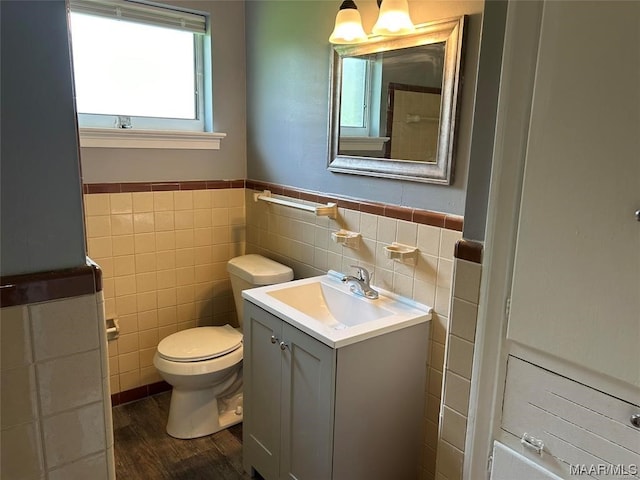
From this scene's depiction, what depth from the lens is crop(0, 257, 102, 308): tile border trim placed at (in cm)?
88

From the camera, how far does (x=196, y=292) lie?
2.87 meters

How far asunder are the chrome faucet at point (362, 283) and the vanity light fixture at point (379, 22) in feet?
3.10

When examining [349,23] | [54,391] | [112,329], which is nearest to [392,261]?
[349,23]

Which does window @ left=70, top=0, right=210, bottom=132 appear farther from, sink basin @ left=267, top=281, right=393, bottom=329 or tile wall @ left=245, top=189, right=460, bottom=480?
sink basin @ left=267, top=281, right=393, bottom=329

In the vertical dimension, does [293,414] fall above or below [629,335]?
below

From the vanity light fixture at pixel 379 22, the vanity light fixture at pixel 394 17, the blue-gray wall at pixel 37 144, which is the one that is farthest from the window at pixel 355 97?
the blue-gray wall at pixel 37 144

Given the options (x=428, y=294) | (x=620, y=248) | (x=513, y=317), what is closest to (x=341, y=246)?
(x=428, y=294)

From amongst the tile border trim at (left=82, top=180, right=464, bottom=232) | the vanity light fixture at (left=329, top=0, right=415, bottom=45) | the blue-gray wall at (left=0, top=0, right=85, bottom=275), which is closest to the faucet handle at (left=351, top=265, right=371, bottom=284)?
the tile border trim at (left=82, top=180, right=464, bottom=232)

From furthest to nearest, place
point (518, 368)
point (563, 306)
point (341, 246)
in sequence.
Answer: point (341, 246) < point (518, 368) < point (563, 306)

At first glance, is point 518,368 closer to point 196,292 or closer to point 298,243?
point 298,243

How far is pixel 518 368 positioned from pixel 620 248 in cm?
35

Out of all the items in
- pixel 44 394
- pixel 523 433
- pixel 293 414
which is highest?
pixel 44 394

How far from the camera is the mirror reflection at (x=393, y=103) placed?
1811 millimetres

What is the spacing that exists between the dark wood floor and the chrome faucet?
1.00 metres
